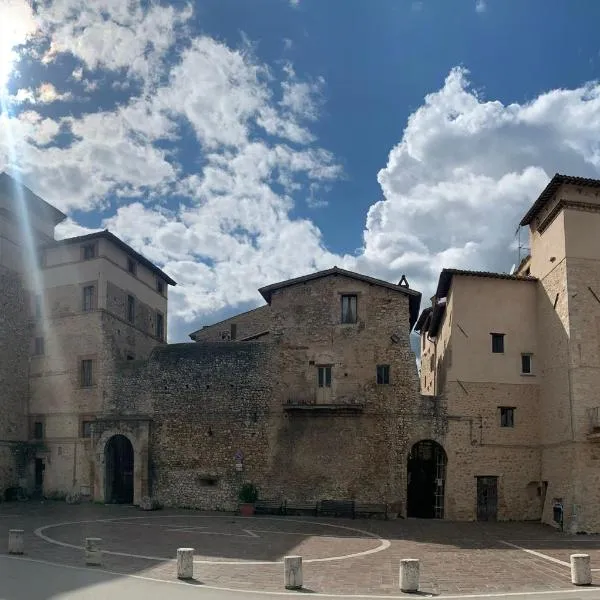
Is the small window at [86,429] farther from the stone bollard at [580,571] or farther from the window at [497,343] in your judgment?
the stone bollard at [580,571]

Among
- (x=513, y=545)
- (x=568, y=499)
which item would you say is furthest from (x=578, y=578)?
(x=568, y=499)

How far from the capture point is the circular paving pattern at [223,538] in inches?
731

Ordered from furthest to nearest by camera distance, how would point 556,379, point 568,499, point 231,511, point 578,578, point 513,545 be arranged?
point 231,511
point 556,379
point 568,499
point 513,545
point 578,578

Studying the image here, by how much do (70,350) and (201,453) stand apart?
9601 millimetres

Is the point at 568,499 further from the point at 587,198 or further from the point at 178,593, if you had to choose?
the point at 178,593

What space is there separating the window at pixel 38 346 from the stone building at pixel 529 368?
21602 mm

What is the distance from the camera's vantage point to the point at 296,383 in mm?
Answer: 33062

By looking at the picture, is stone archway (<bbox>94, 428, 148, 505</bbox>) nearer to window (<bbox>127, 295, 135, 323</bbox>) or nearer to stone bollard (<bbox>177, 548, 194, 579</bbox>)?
window (<bbox>127, 295, 135, 323</bbox>)

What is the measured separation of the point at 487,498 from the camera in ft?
101

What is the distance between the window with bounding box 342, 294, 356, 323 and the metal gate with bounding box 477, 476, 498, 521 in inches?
370

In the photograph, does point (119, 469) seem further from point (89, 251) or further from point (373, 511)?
point (373, 511)

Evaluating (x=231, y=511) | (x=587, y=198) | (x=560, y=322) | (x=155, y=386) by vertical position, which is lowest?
(x=231, y=511)

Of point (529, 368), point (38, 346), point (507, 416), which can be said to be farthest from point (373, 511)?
point (38, 346)

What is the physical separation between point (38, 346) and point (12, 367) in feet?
5.84
